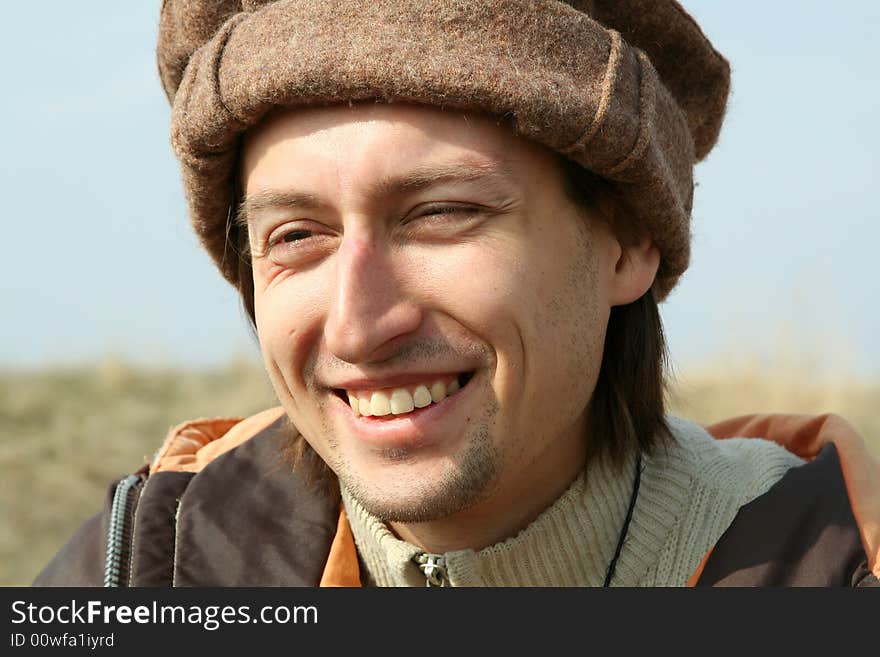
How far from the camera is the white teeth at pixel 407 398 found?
2.61 metres

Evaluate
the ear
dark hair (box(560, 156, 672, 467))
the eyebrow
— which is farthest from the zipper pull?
the eyebrow

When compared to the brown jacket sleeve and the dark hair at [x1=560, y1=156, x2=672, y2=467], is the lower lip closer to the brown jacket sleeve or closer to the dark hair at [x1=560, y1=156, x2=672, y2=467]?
the dark hair at [x1=560, y1=156, x2=672, y2=467]

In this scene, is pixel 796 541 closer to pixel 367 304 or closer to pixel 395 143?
pixel 367 304

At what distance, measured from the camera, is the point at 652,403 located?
10.2 feet

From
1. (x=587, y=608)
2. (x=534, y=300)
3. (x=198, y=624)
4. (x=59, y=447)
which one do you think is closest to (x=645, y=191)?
(x=534, y=300)

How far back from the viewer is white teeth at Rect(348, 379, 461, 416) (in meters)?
2.61

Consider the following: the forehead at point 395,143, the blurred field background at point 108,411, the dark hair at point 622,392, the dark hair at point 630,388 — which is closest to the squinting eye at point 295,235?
the forehead at point 395,143

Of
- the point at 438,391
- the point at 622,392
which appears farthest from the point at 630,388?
the point at 438,391

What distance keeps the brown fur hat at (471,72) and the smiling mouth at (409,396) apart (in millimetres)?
605

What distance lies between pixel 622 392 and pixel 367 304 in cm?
96

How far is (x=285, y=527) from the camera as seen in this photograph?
3.00m

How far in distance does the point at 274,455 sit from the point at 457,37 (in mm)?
1367

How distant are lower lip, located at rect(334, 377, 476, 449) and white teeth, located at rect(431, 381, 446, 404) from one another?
12 mm

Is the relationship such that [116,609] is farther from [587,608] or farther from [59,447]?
[59,447]
